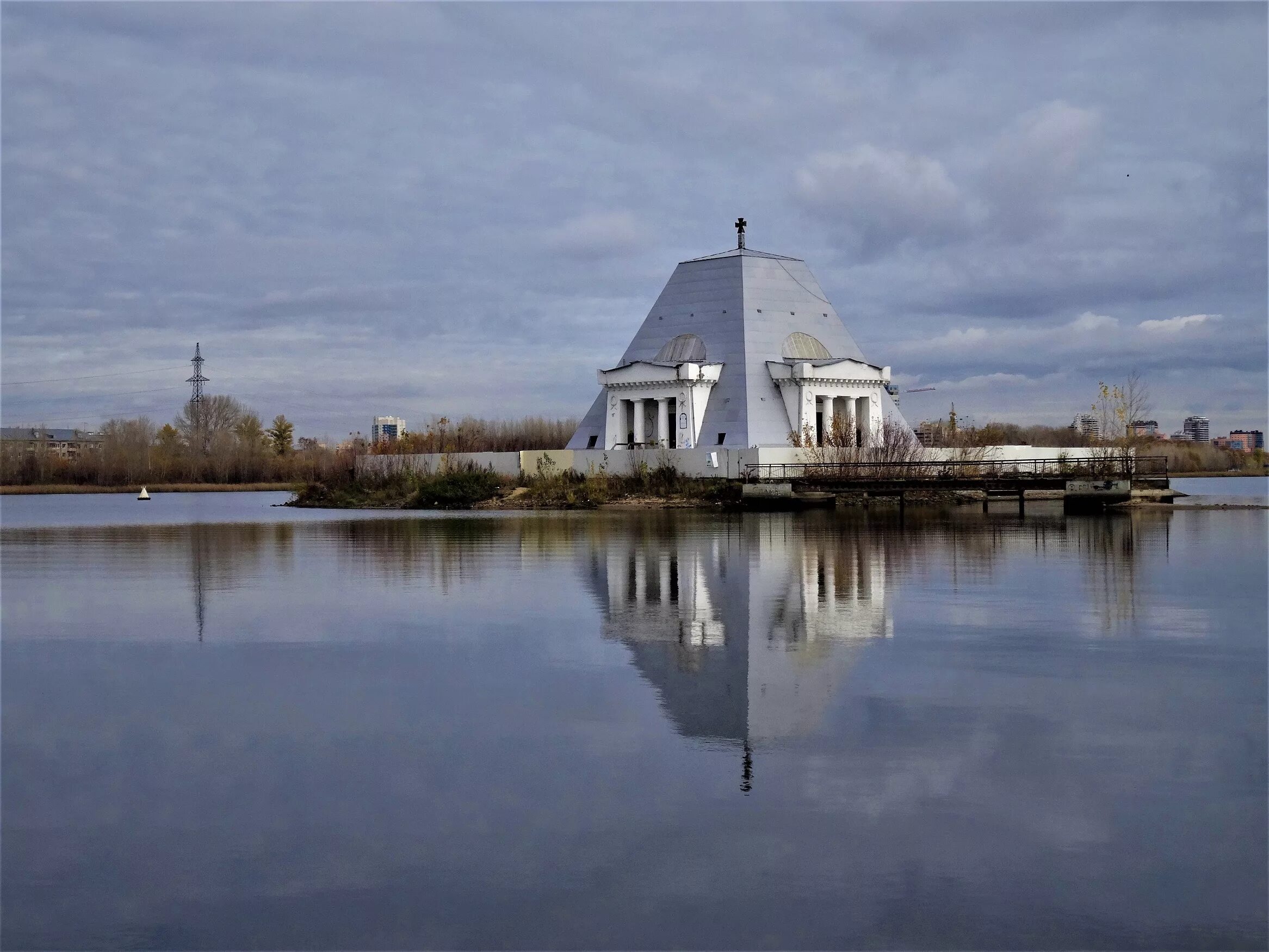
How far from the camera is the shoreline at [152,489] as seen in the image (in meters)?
86.7

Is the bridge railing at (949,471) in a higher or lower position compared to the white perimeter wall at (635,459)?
lower

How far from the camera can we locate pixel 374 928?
5.74m

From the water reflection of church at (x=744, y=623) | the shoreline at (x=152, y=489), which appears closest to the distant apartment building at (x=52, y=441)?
the shoreline at (x=152, y=489)

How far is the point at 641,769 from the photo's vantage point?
26.1 feet

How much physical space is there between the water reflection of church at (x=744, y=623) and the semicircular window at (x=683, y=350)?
99.1ft

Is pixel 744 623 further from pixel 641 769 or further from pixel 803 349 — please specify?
pixel 803 349

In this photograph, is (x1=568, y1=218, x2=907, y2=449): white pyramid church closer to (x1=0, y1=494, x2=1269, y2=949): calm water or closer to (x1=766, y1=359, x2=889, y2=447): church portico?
(x1=766, y1=359, x2=889, y2=447): church portico

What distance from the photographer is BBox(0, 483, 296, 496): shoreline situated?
86688 mm

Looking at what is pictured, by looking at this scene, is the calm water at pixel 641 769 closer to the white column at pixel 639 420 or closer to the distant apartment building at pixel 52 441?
the white column at pixel 639 420

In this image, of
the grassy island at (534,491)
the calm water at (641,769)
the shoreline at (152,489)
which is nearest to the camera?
the calm water at (641,769)

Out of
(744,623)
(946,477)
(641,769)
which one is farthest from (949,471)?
(641,769)

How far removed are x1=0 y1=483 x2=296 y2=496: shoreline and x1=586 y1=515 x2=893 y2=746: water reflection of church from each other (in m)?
67.8

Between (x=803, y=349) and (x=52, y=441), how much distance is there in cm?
14315

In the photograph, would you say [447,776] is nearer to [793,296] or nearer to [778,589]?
[778,589]
